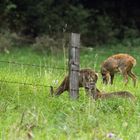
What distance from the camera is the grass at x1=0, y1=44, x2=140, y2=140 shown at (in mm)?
7188

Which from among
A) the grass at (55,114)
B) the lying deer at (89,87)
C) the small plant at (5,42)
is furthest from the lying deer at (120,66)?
the small plant at (5,42)

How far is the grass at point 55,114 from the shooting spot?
23.6 feet

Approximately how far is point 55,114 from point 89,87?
48.2 inches

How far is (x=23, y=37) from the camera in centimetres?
2445

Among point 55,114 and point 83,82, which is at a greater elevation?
point 83,82

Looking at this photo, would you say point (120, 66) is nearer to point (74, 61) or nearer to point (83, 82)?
point (83, 82)

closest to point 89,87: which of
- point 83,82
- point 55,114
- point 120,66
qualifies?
point 83,82

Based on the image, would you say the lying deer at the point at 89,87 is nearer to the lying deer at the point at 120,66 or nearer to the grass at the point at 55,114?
the grass at the point at 55,114

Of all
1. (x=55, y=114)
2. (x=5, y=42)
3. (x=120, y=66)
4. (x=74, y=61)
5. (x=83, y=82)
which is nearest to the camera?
(x=55, y=114)

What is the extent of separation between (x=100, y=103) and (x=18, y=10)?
631 inches

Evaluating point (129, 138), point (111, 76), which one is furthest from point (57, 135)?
point (111, 76)

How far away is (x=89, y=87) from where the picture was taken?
31.6 ft

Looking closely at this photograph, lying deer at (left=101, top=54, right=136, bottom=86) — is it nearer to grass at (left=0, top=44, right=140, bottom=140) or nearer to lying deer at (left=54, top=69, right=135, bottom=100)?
grass at (left=0, top=44, right=140, bottom=140)

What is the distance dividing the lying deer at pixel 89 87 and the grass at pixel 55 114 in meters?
0.14
